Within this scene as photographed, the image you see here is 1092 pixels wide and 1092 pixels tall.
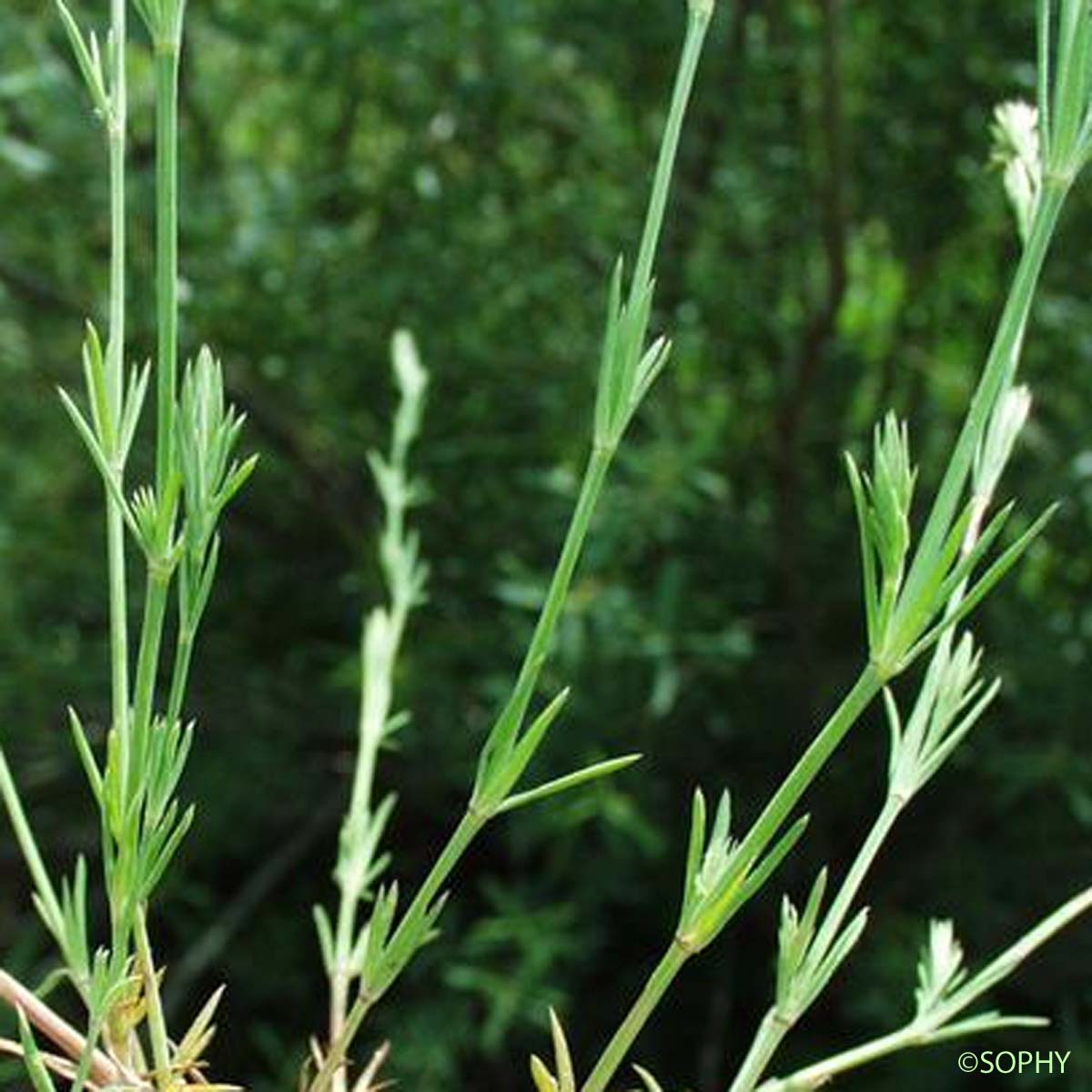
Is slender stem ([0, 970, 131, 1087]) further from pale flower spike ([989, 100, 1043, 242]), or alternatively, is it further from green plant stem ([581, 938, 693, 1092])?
pale flower spike ([989, 100, 1043, 242])

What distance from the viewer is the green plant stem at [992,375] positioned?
385mm

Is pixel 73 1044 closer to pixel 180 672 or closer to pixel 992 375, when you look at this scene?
pixel 180 672

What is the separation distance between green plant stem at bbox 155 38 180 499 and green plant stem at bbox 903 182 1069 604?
156mm

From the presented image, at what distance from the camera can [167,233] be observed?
1.28ft

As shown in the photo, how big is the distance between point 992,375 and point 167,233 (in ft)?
0.55

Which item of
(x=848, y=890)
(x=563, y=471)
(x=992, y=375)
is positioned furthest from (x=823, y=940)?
(x=563, y=471)

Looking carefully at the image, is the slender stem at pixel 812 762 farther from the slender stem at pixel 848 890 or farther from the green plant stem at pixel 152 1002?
the green plant stem at pixel 152 1002

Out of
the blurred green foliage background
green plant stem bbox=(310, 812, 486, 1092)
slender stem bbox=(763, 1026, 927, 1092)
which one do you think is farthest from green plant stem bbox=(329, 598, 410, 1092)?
the blurred green foliage background

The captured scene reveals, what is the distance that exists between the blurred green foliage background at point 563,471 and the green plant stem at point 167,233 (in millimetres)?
1071

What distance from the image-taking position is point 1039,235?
0.39 meters

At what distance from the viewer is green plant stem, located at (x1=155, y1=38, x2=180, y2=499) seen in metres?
0.39

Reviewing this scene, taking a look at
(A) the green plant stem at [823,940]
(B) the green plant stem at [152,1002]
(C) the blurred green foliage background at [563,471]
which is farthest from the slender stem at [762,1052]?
(C) the blurred green foliage background at [563,471]

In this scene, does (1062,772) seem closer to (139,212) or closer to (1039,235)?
(139,212)

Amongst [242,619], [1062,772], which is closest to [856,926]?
[1062,772]
